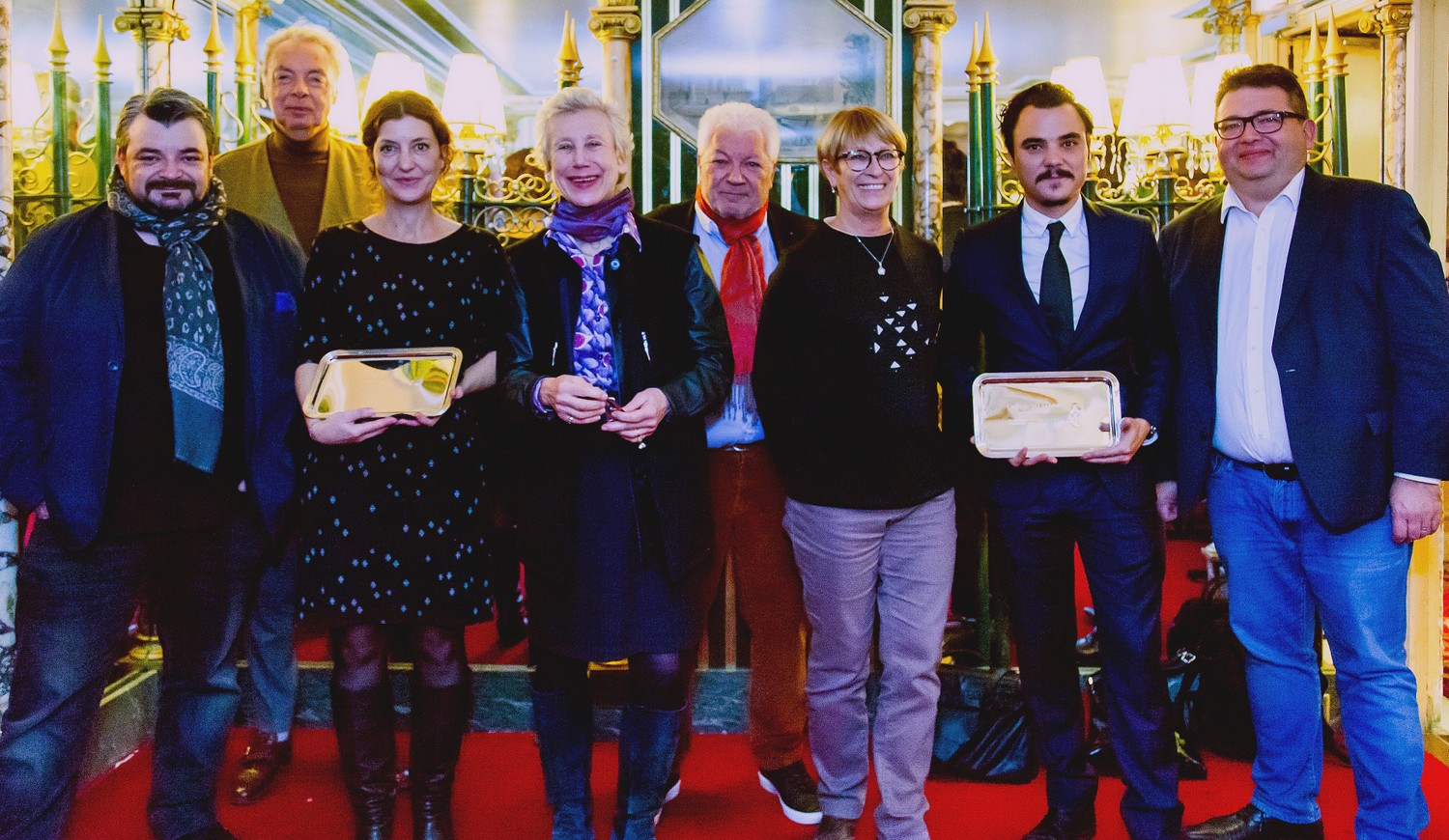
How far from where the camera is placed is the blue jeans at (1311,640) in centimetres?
236

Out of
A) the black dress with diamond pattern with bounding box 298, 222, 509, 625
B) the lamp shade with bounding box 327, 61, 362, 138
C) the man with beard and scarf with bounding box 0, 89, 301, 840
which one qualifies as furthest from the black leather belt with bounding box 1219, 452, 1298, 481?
the lamp shade with bounding box 327, 61, 362, 138

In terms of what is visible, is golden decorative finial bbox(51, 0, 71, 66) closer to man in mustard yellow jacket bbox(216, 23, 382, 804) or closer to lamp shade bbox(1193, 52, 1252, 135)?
man in mustard yellow jacket bbox(216, 23, 382, 804)

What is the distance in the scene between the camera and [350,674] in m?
2.36

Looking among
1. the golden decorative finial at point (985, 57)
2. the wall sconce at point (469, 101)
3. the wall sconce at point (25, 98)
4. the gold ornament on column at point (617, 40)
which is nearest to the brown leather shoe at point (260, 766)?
the gold ornament on column at point (617, 40)

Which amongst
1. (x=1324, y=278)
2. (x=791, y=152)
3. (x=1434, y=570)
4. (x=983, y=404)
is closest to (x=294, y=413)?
(x=983, y=404)

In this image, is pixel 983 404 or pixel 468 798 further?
pixel 468 798

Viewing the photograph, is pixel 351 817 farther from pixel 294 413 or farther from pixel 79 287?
pixel 79 287

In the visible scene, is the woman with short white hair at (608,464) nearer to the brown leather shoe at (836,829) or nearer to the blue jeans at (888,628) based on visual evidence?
the blue jeans at (888,628)

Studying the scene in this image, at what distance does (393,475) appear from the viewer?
2.30m

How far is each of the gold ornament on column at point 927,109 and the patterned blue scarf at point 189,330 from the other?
92.1 inches

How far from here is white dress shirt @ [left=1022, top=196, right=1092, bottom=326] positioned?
245cm

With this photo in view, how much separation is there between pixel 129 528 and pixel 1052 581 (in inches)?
85.0

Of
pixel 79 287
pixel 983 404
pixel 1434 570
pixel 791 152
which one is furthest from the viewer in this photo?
pixel 791 152

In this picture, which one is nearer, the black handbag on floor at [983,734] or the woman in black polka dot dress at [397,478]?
the woman in black polka dot dress at [397,478]
